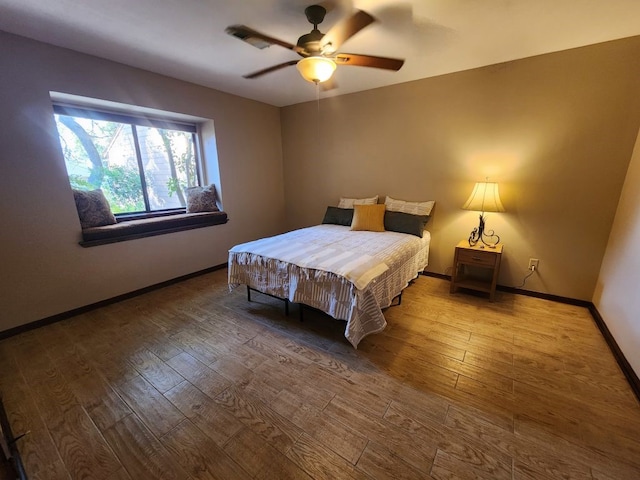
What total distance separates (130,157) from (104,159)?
0.88 feet

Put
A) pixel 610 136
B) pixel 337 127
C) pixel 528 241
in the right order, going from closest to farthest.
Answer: pixel 610 136, pixel 528 241, pixel 337 127

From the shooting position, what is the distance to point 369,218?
3.34 metres

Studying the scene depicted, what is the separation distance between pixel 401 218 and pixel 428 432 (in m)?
2.30

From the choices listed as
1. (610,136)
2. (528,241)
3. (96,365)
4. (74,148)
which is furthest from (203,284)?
(610,136)

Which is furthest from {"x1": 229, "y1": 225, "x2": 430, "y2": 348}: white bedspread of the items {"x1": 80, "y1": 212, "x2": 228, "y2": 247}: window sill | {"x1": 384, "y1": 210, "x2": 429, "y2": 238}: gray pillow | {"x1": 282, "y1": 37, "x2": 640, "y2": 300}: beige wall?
{"x1": 80, "y1": 212, "x2": 228, "y2": 247}: window sill

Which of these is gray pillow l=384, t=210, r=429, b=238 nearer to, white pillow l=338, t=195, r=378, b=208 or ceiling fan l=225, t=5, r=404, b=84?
white pillow l=338, t=195, r=378, b=208

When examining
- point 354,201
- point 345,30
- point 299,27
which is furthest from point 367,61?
point 354,201

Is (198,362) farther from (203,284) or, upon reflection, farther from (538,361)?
(538,361)

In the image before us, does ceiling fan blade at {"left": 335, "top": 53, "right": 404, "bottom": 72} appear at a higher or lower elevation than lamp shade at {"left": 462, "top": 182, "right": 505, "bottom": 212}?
higher

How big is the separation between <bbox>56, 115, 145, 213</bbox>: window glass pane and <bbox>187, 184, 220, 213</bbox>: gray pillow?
0.56m

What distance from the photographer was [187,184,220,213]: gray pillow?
3.64 m

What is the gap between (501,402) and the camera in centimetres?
155

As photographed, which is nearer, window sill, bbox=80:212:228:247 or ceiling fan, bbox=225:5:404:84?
ceiling fan, bbox=225:5:404:84

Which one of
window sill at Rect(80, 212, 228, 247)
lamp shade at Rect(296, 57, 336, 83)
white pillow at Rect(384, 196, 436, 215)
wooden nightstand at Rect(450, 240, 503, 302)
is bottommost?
wooden nightstand at Rect(450, 240, 503, 302)
